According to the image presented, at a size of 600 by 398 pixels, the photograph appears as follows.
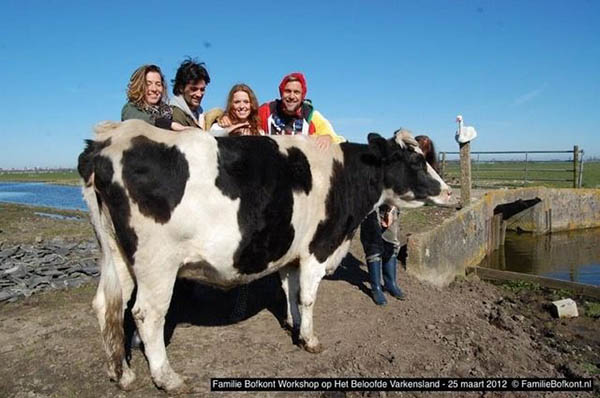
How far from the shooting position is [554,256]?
13.6 metres

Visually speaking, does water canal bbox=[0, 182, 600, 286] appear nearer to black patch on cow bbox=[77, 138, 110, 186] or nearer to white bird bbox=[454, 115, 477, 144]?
white bird bbox=[454, 115, 477, 144]

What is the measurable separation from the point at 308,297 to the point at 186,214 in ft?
6.15

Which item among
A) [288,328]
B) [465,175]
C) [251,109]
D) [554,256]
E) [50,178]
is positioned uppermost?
[251,109]

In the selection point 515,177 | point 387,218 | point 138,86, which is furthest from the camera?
point 515,177

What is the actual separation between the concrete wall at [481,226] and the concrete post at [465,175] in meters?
0.37

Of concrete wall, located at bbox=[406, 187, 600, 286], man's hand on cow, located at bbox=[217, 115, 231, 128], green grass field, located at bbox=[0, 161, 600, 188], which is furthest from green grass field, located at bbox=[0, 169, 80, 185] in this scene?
man's hand on cow, located at bbox=[217, 115, 231, 128]

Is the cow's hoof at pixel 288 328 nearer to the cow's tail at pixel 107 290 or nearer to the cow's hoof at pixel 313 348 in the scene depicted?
the cow's hoof at pixel 313 348

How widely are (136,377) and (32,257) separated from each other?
5.66 meters

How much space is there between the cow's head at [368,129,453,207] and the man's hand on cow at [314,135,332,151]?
0.59 metres

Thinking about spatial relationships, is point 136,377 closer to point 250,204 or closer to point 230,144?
point 250,204

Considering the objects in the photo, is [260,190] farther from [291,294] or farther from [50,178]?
[50,178]

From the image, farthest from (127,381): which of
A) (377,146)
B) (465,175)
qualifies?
(465,175)

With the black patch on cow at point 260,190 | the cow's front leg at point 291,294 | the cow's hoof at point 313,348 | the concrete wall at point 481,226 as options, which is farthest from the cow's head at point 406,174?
the concrete wall at point 481,226

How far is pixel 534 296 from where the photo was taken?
28.9 ft
